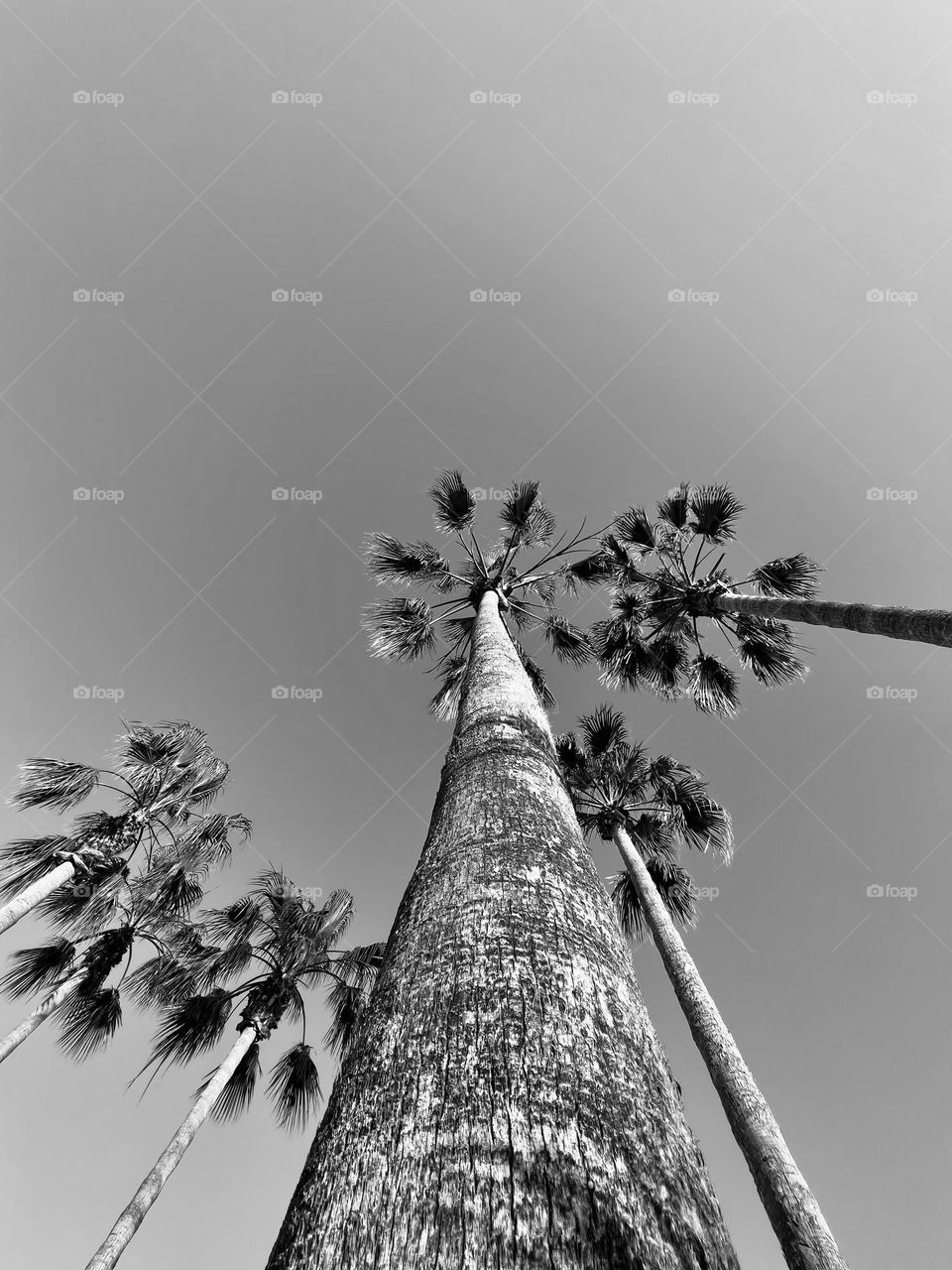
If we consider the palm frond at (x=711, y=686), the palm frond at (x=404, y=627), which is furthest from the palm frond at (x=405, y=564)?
the palm frond at (x=711, y=686)

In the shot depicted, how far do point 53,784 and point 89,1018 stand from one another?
170 inches

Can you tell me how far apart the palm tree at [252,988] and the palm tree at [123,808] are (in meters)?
1.84

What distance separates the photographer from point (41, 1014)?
9867mm

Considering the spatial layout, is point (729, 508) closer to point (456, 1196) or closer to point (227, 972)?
point (456, 1196)

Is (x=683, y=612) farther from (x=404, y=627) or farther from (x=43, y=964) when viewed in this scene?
(x=43, y=964)

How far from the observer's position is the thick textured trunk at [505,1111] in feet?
2.81

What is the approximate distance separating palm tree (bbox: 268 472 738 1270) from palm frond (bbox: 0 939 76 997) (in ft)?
41.7

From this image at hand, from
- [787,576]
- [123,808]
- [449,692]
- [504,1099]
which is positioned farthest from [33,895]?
[787,576]

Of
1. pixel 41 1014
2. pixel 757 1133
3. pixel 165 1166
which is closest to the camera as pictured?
pixel 757 1133

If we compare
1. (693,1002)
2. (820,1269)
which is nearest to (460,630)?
(693,1002)

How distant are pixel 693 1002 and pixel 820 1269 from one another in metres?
2.90

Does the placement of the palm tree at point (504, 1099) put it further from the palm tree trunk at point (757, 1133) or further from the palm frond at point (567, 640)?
the palm frond at point (567, 640)

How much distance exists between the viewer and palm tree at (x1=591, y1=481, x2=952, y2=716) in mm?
10680

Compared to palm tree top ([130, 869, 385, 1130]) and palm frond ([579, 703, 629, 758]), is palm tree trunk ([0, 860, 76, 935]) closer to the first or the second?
palm tree top ([130, 869, 385, 1130])
